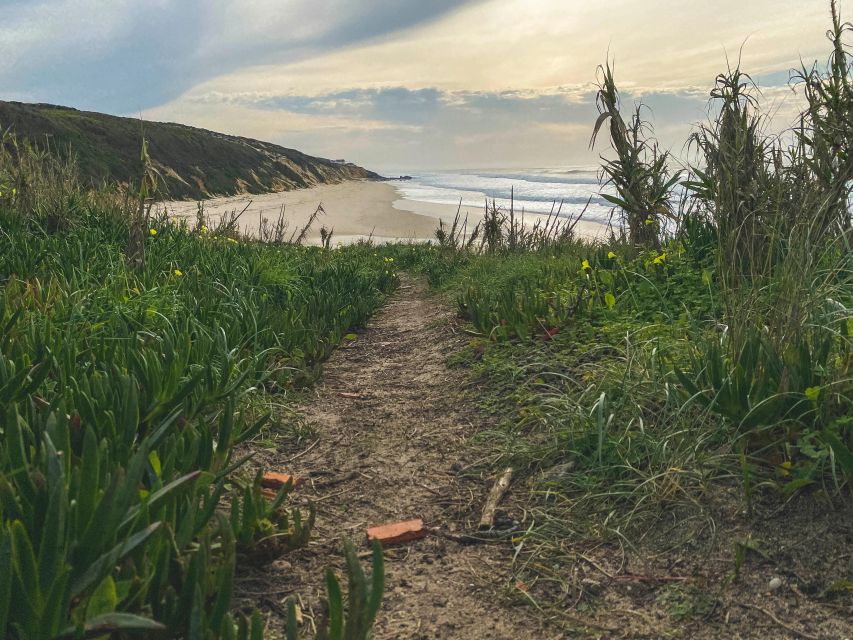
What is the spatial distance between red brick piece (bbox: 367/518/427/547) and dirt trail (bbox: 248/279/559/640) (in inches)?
1.3

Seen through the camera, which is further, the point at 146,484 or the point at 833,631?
the point at 146,484

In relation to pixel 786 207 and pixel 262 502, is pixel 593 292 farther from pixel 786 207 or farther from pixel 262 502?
pixel 262 502

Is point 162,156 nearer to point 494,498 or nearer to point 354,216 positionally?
point 354,216

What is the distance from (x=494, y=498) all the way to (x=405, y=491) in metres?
0.42

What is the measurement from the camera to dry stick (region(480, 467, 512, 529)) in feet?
9.02

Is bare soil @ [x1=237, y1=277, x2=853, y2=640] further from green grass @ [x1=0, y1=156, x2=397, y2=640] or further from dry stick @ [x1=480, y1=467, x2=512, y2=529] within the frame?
green grass @ [x1=0, y1=156, x2=397, y2=640]

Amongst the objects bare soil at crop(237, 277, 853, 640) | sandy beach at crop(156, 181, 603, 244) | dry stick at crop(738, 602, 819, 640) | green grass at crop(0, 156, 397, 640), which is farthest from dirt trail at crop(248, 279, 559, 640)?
sandy beach at crop(156, 181, 603, 244)

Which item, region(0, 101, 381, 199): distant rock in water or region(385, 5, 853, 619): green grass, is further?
region(0, 101, 381, 199): distant rock in water

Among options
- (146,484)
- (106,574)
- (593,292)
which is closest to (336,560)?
(146,484)

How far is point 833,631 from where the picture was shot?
1984 millimetres

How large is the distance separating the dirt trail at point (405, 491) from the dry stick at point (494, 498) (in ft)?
0.19

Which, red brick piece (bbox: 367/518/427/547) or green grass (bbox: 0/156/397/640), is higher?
green grass (bbox: 0/156/397/640)

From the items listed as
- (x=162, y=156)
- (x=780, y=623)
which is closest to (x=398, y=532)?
(x=780, y=623)

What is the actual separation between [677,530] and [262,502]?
4.73ft
